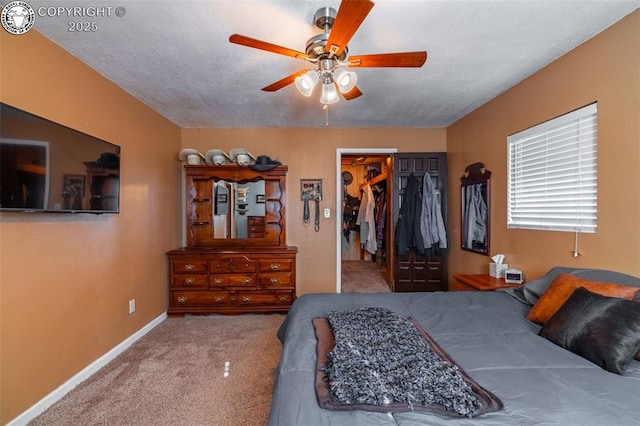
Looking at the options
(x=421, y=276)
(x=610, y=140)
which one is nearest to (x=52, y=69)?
(x=610, y=140)

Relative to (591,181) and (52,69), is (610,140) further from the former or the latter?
(52,69)

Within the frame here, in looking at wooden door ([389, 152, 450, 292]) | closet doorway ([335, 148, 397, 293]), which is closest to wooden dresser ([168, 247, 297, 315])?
closet doorway ([335, 148, 397, 293])

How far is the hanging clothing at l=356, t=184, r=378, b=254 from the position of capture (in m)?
5.54

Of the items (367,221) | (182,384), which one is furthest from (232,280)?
(367,221)

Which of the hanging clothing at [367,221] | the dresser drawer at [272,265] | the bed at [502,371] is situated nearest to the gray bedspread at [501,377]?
the bed at [502,371]

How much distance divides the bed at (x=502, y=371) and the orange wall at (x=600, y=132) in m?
0.24

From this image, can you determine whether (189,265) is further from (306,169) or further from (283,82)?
(283,82)

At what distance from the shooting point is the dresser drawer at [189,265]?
3.26m

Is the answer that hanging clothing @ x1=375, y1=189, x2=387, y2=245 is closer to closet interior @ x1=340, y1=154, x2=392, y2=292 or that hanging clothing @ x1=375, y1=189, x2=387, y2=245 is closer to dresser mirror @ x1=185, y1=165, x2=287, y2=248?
closet interior @ x1=340, y1=154, x2=392, y2=292

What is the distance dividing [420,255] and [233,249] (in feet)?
8.04

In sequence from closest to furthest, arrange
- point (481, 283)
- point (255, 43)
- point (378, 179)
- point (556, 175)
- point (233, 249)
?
point (255, 43)
point (556, 175)
point (481, 283)
point (233, 249)
point (378, 179)

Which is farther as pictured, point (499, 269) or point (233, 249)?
point (233, 249)

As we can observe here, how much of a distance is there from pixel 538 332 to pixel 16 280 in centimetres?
290

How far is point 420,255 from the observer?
144 inches
